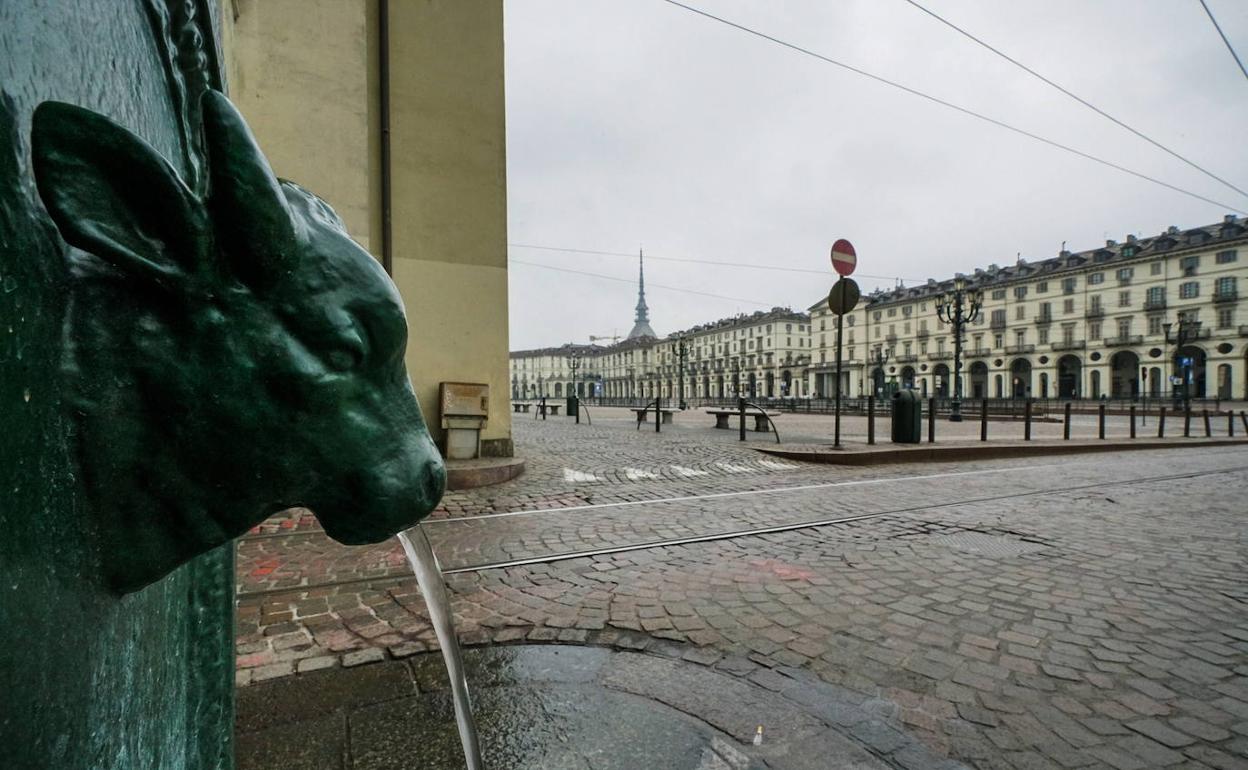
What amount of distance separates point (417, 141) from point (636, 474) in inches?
216

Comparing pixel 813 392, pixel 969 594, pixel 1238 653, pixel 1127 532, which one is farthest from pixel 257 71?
pixel 813 392

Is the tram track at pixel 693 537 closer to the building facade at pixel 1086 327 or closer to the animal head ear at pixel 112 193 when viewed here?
the animal head ear at pixel 112 193

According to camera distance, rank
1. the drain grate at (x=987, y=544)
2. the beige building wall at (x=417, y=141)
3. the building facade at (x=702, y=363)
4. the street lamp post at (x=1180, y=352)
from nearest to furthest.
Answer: the drain grate at (x=987, y=544)
the beige building wall at (x=417, y=141)
the street lamp post at (x=1180, y=352)
the building facade at (x=702, y=363)

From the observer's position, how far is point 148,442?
21.7 inches

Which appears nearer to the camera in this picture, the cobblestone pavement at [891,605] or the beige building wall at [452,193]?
the cobblestone pavement at [891,605]

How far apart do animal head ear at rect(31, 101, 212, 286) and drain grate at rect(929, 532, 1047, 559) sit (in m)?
4.96

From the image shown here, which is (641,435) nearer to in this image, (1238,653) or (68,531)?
(1238,653)

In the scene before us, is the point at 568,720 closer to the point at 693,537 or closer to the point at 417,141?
the point at 693,537

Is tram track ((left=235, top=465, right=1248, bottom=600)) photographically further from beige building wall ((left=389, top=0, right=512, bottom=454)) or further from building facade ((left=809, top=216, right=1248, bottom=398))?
building facade ((left=809, top=216, right=1248, bottom=398))

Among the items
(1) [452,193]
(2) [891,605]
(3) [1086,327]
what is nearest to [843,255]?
(1) [452,193]

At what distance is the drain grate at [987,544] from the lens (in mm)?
4238

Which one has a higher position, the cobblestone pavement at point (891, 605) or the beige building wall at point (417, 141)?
the beige building wall at point (417, 141)

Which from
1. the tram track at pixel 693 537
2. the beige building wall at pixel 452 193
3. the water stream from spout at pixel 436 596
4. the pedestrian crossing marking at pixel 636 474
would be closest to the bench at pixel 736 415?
the pedestrian crossing marking at pixel 636 474

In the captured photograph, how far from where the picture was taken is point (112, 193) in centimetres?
45
